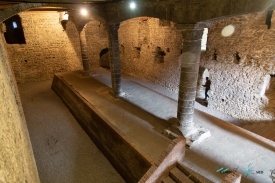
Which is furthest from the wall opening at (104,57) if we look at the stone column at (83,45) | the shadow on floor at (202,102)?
the shadow on floor at (202,102)

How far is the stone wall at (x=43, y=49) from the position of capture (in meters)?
11.3

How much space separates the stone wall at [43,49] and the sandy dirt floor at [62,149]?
3543mm

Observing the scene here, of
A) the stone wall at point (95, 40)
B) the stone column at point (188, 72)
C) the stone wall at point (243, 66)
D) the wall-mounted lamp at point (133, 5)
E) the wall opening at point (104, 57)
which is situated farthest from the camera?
the wall opening at point (104, 57)

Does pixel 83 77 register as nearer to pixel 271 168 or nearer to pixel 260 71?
pixel 260 71

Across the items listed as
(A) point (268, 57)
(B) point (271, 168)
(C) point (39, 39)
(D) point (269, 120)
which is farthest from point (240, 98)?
(C) point (39, 39)

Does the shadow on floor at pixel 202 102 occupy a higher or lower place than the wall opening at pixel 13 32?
lower

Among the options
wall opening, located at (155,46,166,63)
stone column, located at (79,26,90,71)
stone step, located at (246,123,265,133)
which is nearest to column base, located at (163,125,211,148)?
stone step, located at (246,123,265,133)

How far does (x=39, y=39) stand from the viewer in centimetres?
1173

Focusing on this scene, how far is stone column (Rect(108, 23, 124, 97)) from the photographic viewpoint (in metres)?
7.06

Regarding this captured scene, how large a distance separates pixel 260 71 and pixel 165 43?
4631 mm

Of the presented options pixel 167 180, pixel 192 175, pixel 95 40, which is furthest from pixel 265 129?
pixel 95 40

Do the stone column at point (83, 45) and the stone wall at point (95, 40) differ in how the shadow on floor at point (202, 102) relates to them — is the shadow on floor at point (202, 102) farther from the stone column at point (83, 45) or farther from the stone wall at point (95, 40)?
the stone wall at point (95, 40)

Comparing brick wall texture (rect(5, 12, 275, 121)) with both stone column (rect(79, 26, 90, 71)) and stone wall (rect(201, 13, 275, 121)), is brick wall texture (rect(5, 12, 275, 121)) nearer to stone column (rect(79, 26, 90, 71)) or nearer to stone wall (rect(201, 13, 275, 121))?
stone wall (rect(201, 13, 275, 121))

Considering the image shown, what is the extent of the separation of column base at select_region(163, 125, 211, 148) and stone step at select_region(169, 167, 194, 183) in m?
1.07
